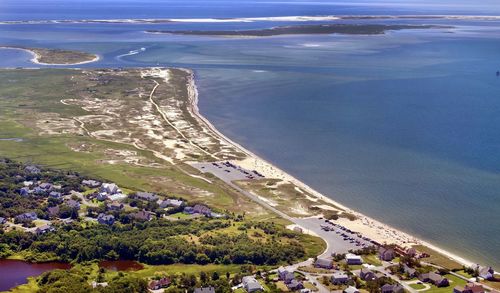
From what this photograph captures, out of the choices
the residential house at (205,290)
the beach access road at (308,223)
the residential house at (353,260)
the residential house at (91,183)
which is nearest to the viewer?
the residential house at (205,290)

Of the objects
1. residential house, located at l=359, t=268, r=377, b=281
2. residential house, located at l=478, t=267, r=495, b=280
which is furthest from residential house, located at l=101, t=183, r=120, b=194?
residential house, located at l=478, t=267, r=495, b=280

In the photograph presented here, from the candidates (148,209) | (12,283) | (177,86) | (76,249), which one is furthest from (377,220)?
(177,86)

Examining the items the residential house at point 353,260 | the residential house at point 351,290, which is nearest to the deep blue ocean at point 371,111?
the residential house at point 353,260

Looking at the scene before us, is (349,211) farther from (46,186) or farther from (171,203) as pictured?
(46,186)

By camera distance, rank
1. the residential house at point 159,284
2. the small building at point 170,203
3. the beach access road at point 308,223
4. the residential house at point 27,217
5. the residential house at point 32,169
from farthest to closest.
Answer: the residential house at point 32,169
the small building at point 170,203
the residential house at point 27,217
the beach access road at point 308,223
the residential house at point 159,284

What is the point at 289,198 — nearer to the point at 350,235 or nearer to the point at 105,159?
the point at 350,235

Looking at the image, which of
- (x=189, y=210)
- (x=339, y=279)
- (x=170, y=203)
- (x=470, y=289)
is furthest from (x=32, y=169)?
(x=470, y=289)

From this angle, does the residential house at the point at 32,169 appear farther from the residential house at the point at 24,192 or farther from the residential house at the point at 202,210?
A: the residential house at the point at 202,210
